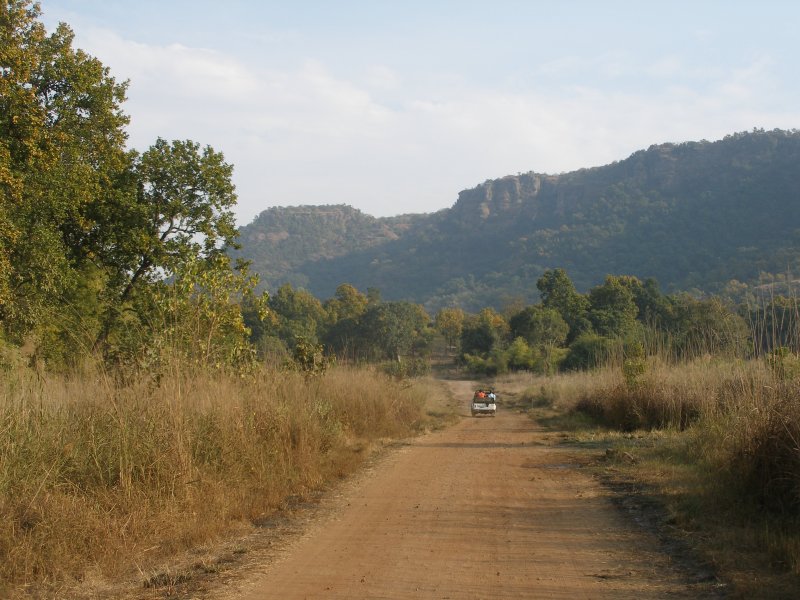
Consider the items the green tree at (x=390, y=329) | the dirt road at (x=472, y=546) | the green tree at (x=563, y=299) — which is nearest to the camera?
the dirt road at (x=472, y=546)

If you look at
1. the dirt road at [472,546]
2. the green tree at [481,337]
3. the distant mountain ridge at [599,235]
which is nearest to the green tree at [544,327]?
the green tree at [481,337]

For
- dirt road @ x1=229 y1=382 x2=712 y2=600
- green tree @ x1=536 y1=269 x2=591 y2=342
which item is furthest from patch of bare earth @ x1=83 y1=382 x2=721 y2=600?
green tree @ x1=536 y1=269 x2=591 y2=342

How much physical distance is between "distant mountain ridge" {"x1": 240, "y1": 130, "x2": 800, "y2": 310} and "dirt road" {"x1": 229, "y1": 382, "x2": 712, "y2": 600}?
262ft

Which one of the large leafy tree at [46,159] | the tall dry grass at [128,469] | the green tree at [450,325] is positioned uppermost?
the large leafy tree at [46,159]

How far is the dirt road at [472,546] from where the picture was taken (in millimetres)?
6539

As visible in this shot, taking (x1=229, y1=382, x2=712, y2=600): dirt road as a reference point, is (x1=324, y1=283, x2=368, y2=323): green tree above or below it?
above

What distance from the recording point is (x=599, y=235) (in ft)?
449

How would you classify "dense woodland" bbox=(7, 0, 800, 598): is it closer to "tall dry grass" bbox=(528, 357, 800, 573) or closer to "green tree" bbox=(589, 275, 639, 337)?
"tall dry grass" bbox=(528, 357, 800, 573)

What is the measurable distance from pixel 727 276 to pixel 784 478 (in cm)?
9051

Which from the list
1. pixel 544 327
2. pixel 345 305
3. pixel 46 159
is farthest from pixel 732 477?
pixel 345 305

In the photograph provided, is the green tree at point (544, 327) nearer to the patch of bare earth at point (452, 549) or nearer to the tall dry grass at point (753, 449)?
the tall dry grass at point (753, 449)

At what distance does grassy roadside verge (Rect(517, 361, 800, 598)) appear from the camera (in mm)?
7027

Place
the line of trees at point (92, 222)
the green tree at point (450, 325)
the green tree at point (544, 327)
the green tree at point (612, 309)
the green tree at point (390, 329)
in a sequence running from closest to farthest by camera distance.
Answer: the line of trees at point (92, 222) < the green tree at point (612, 309) < the green tree at point (390, 329) < the green tree at point (544, 327) < the green tree at point (450, 325)

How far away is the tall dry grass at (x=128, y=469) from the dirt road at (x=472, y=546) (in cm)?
124
